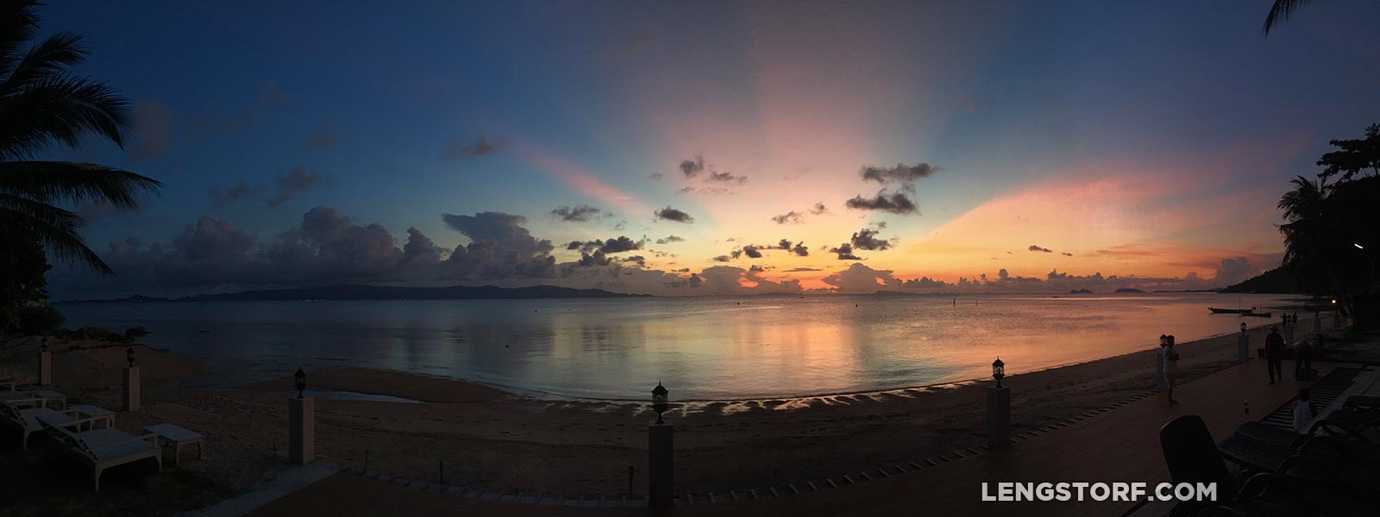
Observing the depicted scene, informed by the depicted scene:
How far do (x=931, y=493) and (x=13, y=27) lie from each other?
15069 millimetres

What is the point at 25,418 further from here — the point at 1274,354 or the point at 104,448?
the point at 1274,354

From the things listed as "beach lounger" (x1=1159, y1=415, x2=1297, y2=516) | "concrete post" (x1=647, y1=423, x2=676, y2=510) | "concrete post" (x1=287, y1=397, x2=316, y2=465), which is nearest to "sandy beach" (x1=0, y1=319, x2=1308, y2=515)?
"concrete post" (x1=287, y1=397, x2=316, y2=465)

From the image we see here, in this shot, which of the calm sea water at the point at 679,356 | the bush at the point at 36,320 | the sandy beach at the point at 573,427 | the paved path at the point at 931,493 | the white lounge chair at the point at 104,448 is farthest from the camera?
the calm sea water at the point at 679,356

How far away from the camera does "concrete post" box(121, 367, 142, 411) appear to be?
1329cm

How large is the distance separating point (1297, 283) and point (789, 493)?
4691 centimetres

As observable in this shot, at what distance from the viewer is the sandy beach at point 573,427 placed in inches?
385

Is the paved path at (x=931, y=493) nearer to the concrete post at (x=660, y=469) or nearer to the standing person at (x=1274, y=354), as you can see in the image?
the concrete post at (x=660, y=469)

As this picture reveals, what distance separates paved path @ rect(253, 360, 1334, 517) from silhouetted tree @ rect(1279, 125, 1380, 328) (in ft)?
58.8

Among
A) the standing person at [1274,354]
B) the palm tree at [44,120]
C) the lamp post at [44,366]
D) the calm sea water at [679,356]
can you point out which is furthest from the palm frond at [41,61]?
the standing person at [1274,354]

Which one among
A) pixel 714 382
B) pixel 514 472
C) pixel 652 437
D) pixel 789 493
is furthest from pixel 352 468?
pixel 714 382

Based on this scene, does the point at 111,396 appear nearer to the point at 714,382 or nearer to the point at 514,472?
the point at 514,472

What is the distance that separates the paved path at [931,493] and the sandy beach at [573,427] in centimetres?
157

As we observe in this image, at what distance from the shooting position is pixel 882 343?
48094mm

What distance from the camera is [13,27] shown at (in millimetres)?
9508
